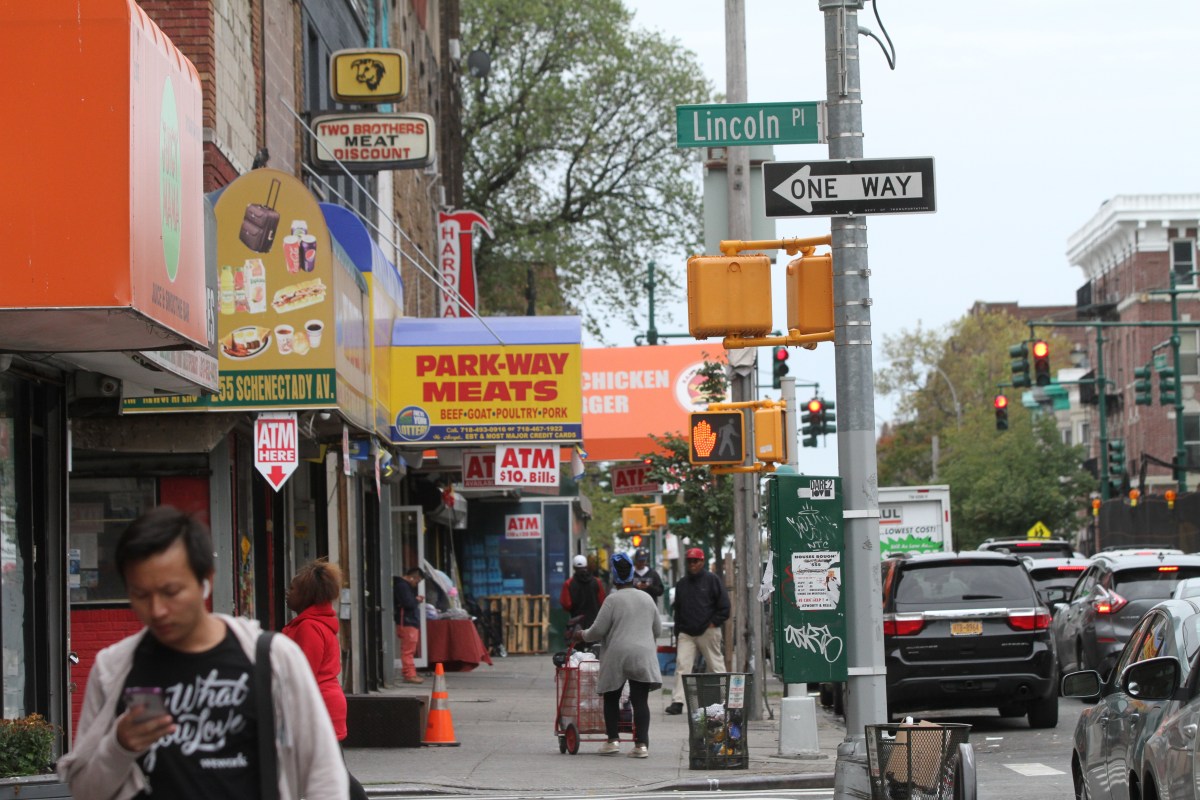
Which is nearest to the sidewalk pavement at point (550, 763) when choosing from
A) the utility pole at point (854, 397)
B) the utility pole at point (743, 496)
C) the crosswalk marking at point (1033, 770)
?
the utility pole at point (743, 496)

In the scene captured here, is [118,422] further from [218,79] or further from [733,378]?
[733,378]

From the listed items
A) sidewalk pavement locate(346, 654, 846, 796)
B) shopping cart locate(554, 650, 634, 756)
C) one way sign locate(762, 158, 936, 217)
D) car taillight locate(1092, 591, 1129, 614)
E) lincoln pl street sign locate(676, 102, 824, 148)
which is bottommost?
sidewalk pavement locate(346, 654, 846, 796)

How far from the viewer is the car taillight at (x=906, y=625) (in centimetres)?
1753

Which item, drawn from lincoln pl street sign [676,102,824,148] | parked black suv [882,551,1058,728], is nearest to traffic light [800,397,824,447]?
parked black suv [882,551,1058,728]

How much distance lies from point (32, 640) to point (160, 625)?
837 centimetres

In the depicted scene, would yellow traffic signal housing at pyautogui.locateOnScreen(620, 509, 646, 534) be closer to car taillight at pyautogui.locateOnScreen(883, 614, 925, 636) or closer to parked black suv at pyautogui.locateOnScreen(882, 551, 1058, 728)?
parked black suv at pyautogui.locateOnScreen(882, 551, 1058, 728)

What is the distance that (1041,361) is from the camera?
36531 mm

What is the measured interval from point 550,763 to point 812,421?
21840 mm

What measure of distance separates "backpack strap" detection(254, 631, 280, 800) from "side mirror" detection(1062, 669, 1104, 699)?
526 cm

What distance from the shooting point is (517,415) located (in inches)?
858

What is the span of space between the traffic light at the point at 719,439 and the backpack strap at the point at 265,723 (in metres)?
11.7

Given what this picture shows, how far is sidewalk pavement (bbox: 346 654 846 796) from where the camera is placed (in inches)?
553

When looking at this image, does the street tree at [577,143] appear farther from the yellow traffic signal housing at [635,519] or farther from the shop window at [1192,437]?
the shop window at [1192,437]

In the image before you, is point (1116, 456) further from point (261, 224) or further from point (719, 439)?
point (261, 224)
